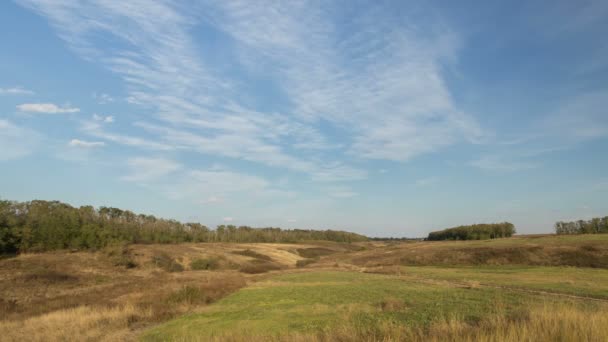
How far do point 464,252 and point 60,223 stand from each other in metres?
92.8

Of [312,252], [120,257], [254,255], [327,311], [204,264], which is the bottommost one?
[204,264]

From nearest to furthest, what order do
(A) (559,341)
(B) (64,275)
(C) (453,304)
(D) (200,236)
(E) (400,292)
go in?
(A) (559,341) → (C) (453,304) → (E) (400,292) → (B) (64,275) → (D) (200,236)

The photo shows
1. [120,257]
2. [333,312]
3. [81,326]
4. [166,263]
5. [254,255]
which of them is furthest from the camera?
[254,255]

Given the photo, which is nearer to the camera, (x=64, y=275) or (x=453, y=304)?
(x=453, y=304)

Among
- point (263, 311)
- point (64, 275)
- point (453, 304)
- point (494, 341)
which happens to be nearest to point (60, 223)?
point (64, 275)

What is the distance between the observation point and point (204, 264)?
3398 inches

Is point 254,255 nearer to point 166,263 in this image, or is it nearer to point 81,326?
point 166,263

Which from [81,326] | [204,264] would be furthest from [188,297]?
[204,264]

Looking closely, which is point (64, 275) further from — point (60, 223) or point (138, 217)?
point (138, 217)

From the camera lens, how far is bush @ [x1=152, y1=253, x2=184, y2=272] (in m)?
78.6

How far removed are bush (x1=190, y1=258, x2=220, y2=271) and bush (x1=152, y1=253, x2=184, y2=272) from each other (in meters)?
3.47

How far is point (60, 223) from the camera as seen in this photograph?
9050 centimetres

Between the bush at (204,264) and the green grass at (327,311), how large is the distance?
196 feet

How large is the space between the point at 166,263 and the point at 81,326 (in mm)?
63829
